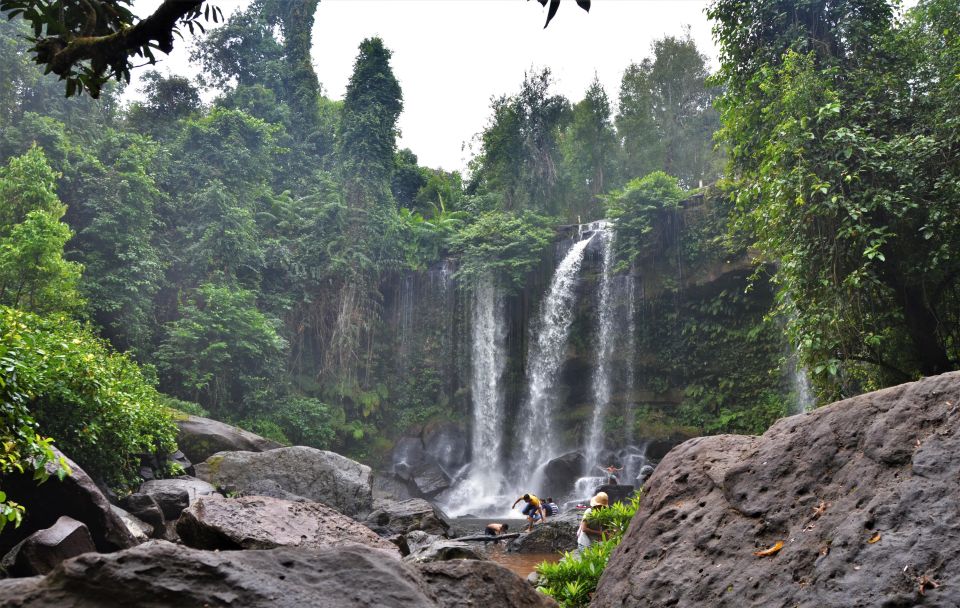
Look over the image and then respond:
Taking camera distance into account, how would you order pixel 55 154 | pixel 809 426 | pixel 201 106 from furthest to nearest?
1. pixel 201 106
2. pixel 55 154
3. pixel 809 426

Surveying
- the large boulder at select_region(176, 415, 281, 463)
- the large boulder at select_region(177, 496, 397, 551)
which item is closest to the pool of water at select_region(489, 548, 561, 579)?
the large boulder at select_region(177, 496, 397, 551)

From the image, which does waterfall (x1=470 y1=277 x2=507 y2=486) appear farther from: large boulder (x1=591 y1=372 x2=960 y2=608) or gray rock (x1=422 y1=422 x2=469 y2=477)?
large boulder (x1=591 y1=372 x2=960 y2=608)

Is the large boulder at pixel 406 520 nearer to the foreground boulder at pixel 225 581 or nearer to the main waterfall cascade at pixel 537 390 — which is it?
the main waterfall cascade at pixel 537 390

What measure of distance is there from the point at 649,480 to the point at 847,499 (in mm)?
1783

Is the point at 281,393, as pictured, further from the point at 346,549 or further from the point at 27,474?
the point at 346,549

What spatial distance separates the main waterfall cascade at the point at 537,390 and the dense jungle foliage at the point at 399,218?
1.12 metres

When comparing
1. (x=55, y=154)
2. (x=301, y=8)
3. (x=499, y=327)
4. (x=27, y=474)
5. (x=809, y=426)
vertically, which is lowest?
(x=27, y=474)

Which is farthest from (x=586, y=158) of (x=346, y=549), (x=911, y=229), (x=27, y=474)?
(x=346, y=549)

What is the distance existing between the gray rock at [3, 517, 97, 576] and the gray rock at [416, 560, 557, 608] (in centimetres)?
400

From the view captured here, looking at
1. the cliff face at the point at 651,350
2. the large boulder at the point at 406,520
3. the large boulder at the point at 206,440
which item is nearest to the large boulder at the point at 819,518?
the large boulder at the point at 406,520

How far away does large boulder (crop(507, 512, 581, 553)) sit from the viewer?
10.3 metres

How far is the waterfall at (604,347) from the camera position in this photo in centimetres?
1998

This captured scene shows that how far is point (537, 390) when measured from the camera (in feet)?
68.6

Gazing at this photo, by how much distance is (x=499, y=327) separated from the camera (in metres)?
22.2
